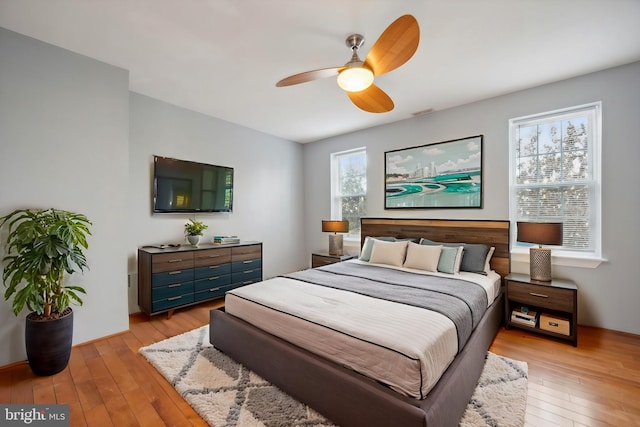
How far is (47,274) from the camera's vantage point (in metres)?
A: 2.10

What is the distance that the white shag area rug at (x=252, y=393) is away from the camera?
5.33 feet

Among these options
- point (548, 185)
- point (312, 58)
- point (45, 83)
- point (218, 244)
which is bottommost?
point (218, 244)

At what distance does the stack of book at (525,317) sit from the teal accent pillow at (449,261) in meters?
0.69

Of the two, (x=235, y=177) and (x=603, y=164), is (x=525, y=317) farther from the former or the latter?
(x=235, y=177)

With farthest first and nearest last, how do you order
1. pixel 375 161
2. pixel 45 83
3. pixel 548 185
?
pixel 375 161
pixel 548 185
pixel 45 83

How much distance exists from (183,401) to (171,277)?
5.40 feet

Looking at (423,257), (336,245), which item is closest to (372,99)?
(423,257)

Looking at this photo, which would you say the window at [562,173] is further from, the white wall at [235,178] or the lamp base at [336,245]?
the white wall at [235,178]

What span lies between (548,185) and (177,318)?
454 cm

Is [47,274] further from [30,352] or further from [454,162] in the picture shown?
[454,162]

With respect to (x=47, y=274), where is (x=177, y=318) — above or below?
below

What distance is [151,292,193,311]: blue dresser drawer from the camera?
10.00 ft

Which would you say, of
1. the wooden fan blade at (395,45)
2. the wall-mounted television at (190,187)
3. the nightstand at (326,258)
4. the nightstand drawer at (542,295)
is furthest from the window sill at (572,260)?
the wall-mounted television at (190,187)

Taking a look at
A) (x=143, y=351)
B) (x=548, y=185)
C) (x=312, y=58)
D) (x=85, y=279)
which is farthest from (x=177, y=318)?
(x=548, y=185)
